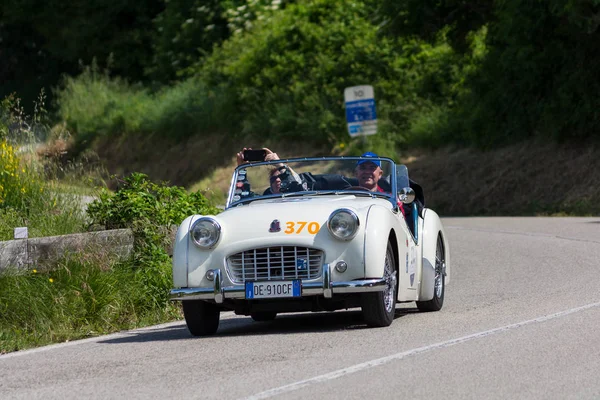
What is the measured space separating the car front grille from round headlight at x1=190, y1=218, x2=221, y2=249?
0.81 feet

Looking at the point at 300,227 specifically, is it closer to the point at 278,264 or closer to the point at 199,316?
the point at 278,264

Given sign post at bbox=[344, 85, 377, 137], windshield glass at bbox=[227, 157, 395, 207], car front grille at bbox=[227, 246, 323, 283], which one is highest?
sign post at bbox=[344, 85, 377, 137]

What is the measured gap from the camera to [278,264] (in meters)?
10.0

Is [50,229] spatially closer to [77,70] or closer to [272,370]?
[272,370]

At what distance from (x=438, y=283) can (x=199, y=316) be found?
8.67ft

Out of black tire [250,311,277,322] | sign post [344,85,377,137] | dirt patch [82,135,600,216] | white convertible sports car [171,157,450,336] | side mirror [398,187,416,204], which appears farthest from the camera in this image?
sign post [344,85,377,137]

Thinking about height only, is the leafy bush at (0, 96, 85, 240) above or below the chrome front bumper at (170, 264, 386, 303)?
above

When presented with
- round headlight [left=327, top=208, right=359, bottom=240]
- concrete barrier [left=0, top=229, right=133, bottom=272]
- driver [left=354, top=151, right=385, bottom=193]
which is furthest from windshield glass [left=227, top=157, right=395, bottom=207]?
concrete barrier [left=0, top=229, right=133, bottom=272]

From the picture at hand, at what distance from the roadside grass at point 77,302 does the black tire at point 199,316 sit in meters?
1.16

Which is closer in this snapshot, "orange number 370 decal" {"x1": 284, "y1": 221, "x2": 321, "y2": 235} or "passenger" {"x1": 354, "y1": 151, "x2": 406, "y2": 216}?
"orange number 370 decal" {"x1": 284, "y1": 221, "x2": 321, "y2": 235}

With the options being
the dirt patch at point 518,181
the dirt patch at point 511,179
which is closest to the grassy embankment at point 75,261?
the dirt patch at point 511,179

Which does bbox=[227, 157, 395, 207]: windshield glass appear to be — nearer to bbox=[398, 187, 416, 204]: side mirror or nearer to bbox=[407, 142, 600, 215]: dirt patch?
bbox=[398, 187, 416, 204]: side mirror

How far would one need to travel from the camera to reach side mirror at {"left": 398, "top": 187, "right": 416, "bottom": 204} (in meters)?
11.1

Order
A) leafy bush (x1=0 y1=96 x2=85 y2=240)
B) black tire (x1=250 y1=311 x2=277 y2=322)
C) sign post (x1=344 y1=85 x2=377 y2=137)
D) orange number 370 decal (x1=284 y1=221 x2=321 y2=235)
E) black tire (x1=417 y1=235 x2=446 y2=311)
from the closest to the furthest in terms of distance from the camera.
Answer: orange number 370 decal (x1=284 y1=221 x2=321 y2=235)
black tire (x1=250 y1=311 x2=277 y2=322)
black tire (x1=417 y1=235 x2=446 y2=311)
leafy bush (x1=0 y1=96 x2=85 y2=240)
sign post (x1=344 y1=85 x2=377 y2=137)
